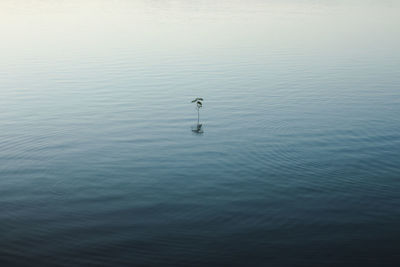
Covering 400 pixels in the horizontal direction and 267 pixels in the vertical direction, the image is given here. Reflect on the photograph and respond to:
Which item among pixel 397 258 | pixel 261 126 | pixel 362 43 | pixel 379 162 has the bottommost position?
pixel 397 258

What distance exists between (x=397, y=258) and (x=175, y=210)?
796 centimetres

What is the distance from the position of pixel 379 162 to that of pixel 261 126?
7636 mm

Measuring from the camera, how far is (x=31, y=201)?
1931cm

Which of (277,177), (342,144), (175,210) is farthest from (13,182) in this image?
(342,144)

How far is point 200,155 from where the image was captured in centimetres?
2416

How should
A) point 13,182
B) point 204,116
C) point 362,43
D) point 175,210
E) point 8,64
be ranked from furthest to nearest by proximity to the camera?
point 362,43 → point 8,64 → point 204,116 → point 13,182 → point 175,210

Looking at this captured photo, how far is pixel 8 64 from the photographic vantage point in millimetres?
45906

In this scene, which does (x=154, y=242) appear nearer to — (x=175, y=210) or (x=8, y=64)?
(x=175, y=210)

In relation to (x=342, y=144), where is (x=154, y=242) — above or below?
below

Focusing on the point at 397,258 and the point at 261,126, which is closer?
the point at 397,258

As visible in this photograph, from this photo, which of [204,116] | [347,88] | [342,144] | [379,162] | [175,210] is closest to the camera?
[175,210]

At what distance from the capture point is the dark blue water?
54.1ft

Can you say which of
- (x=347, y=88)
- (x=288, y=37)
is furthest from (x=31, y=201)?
(x=288, y=37)

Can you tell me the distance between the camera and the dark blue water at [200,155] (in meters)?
16.5
